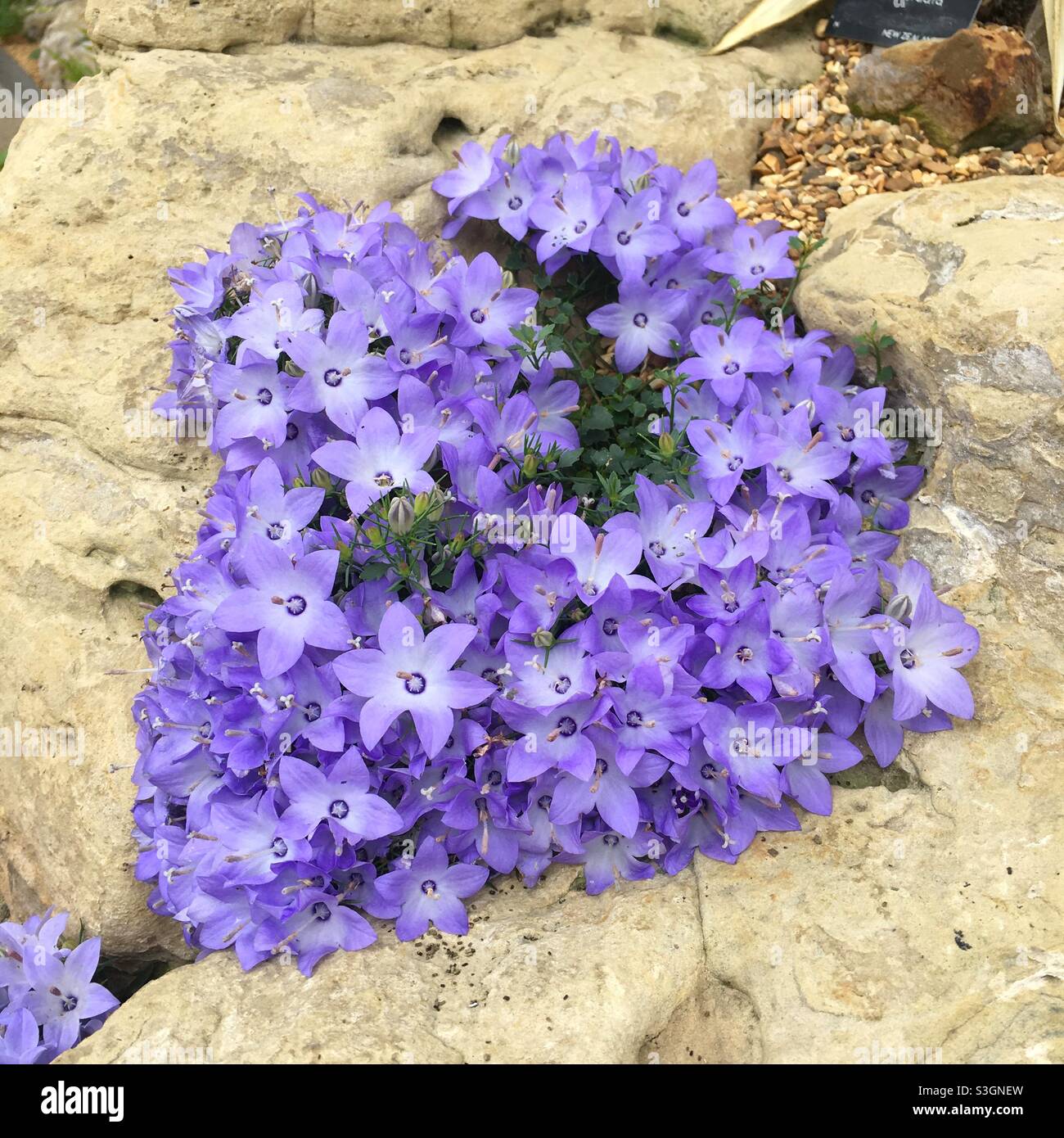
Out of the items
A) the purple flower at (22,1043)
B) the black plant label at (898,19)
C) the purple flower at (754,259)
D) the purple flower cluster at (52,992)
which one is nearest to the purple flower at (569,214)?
the purple flower at (754,259)

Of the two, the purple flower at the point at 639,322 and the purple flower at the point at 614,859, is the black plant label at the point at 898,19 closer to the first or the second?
the purple flower at the point at 639,322

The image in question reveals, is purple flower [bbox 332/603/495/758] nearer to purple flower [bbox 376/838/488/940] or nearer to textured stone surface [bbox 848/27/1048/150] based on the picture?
purple flower [bbox 376/838/488/940]

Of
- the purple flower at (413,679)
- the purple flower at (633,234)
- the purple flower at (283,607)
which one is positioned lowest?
the purple flower at (413,679)

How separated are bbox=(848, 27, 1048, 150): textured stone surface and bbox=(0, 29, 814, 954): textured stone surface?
1.79 ft

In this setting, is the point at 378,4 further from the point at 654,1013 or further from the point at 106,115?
the point at 654,1013

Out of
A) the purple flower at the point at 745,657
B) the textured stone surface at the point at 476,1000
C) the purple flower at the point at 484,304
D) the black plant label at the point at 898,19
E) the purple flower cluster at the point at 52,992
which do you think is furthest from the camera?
the black plant label at the point at 898,19

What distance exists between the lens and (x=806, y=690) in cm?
278

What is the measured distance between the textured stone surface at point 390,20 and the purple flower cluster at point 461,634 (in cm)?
142

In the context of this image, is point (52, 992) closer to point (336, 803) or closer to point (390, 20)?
point (336, 803)

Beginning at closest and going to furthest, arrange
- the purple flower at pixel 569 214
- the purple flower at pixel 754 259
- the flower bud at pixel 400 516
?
1. the flower bud at pixel 400 516
2. the purple flower at pixel 569 214
3. the purple flower at pixel 754 259

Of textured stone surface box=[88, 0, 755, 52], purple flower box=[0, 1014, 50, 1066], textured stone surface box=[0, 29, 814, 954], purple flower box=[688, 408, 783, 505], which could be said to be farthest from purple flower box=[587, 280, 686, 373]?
purple flower box=[0, 1014, 50, 1066]

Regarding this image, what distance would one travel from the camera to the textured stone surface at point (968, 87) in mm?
4020

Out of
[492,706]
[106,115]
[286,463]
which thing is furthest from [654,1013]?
[106,115]

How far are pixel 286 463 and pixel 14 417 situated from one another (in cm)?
109
